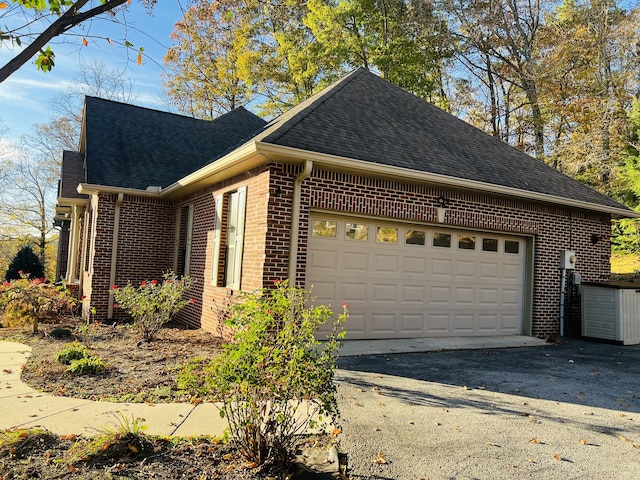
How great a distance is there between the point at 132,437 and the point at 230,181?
5.96 metres

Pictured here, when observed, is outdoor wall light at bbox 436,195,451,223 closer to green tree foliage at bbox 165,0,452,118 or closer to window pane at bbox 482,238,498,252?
window pane at bbox 482,238,498,252

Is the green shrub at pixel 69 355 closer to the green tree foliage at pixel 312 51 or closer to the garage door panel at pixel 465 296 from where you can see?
the garage door panel at pixel 465 296

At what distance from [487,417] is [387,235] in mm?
4341

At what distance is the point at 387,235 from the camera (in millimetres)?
8586

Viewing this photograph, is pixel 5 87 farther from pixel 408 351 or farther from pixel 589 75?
pixel 589 75

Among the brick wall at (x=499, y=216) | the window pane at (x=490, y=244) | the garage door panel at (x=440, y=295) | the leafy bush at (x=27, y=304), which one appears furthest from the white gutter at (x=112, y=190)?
the window pane at (x=490, y=244)

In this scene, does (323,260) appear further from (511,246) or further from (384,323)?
(511,246)

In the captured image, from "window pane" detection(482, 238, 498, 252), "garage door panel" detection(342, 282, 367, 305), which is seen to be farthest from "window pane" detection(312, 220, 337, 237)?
"window pane" detection(482, 238, 498, 252)

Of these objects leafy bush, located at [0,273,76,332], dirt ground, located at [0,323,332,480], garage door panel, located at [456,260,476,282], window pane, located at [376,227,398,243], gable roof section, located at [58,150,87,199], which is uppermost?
gable roof section, located at [58,150,87,199]

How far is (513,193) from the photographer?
9.04m

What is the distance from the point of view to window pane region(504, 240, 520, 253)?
9867mm

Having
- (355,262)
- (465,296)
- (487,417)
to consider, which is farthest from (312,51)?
(487,417)

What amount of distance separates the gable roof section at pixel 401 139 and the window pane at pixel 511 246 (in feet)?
3.80

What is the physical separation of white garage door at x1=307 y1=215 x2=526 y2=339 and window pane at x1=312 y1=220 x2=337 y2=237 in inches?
0.7
